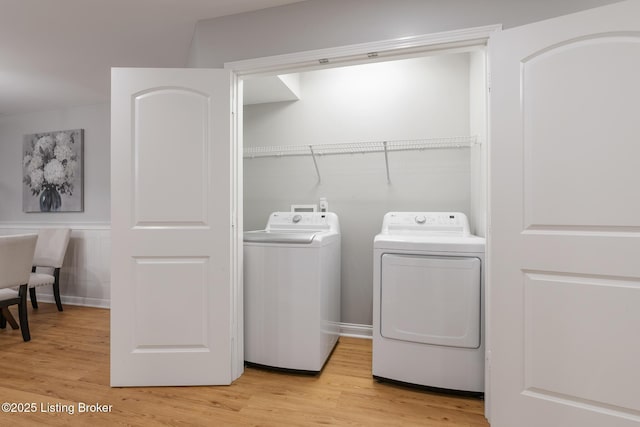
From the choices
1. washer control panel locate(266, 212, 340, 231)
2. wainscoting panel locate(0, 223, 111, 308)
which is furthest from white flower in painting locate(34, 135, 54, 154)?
washer control panel locate(266, 212, 340, 231)

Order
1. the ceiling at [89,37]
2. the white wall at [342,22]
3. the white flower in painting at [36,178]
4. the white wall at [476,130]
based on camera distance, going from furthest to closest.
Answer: the white flower in painting at [36,178]
the white wall at [476,130]
the ceiling at [89,37]
the white wall at [342,22]

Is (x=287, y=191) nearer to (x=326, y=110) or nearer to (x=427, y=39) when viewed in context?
(x=326, y=110)

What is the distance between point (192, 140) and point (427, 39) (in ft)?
4.66

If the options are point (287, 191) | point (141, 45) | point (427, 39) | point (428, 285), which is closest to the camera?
point (427, 39)

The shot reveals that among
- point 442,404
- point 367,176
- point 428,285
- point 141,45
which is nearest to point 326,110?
point 367,176

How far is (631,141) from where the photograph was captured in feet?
4.02

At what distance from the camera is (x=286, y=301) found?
78.6 inches

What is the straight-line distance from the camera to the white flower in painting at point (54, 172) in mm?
3775

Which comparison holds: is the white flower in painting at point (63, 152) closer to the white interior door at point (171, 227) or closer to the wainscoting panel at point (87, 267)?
the wainscoting panel at point (87, 267)

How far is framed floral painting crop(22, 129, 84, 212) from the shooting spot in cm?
373

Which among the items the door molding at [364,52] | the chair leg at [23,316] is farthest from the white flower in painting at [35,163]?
the door molding at [364,52]

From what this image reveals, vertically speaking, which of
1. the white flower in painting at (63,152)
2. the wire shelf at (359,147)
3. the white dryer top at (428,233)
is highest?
the white flower in painting at (63,152)

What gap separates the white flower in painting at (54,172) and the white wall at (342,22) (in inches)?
114

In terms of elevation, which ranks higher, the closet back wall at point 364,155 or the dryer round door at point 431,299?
the closet back wall at point 364,155
